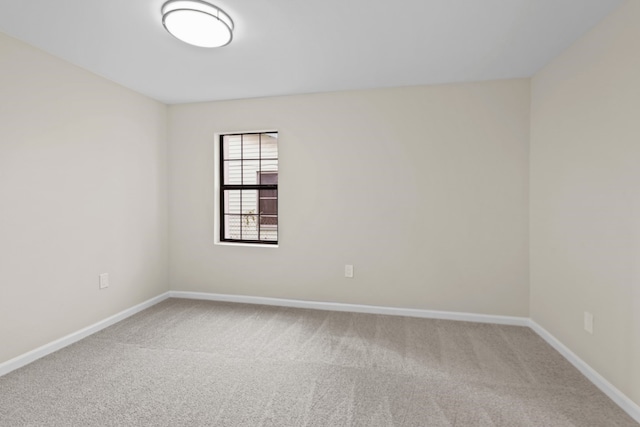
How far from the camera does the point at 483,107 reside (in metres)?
2.98

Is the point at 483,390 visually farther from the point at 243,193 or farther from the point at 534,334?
the point at 243,193

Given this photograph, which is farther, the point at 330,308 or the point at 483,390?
the point at 330,308

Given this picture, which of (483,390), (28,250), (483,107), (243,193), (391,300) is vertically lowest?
(483,390)

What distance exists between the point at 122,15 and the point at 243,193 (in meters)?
2.19

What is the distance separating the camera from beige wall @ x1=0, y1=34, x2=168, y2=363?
220 centimetres

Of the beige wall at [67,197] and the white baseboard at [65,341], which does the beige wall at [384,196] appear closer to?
the beige wall at [67,197]

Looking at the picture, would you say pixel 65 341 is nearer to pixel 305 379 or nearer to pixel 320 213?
pixel 305 379

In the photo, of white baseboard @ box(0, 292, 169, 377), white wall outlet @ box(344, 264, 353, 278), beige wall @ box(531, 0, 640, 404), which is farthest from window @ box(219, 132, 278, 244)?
beige wall @ box(531, 0, 640, 404)

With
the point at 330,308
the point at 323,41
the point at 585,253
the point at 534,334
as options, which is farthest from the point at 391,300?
the point at 323,41

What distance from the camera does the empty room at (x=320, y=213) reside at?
1.85 m

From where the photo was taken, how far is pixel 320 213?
339 cm

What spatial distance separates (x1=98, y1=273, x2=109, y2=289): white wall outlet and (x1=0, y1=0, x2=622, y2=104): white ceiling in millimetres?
1835

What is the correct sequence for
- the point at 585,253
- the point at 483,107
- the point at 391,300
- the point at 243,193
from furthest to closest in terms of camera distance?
the point at 243,193
the point at 391,300
the point at 483,107
the point at 585,253

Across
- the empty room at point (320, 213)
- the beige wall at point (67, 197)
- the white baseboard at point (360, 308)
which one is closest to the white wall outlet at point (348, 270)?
the empty room at point (320, 213)
